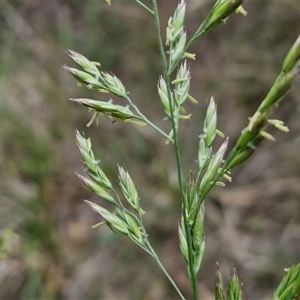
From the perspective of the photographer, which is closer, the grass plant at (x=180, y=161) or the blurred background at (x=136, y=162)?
the grass plant at (x=180, y=161)

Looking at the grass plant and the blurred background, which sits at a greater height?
the grass plant

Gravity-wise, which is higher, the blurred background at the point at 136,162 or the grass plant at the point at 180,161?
the grass plant at the point at 180,161

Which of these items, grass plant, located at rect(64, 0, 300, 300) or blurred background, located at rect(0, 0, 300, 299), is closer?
grass plant, located at rect(64, 0, 300, 300)

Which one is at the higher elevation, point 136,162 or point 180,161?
point 180,161

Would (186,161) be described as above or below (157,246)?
above

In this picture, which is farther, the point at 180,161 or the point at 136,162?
the point at 136,162

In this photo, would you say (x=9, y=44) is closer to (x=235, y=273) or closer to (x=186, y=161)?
(x=186, y=161)

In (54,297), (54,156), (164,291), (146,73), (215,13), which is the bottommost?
(54,297)

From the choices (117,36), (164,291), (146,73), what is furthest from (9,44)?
(164,291)
